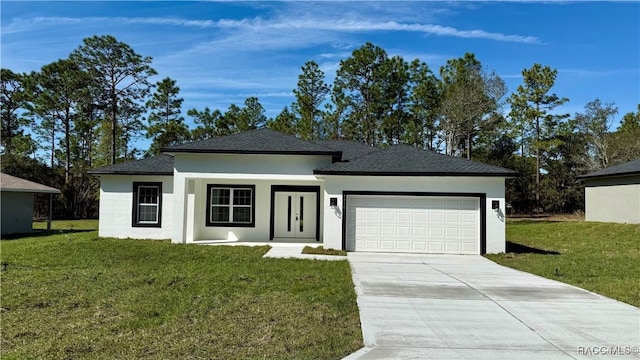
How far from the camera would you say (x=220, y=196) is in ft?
53.4

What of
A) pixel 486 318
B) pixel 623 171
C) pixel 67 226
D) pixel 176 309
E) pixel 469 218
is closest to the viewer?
pixel 486 318

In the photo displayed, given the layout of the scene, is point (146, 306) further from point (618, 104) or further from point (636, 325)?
point (618, 104)

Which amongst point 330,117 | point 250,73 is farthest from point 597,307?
point 330,117

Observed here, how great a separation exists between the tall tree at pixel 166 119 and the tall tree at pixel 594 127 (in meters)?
36.3

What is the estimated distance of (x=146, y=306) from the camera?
6.49 meters

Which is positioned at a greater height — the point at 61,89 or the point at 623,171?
the point at 61,89

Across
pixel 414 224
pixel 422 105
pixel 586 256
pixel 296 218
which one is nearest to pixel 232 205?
pixel 296 218

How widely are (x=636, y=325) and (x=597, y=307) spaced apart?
100cm

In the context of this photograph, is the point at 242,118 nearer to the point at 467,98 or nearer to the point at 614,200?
the point at 467,98

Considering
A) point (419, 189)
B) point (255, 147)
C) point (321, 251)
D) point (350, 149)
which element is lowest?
point (321, 251)

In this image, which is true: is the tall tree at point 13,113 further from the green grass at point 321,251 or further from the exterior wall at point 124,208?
the green grass at point 321,251

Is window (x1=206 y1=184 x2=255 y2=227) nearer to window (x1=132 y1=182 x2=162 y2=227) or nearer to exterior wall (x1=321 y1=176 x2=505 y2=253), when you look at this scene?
window (x1=132 y1=182 x2=162 y2=227)

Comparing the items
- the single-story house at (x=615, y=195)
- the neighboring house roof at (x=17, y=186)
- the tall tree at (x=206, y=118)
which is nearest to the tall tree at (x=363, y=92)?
the tall tree at (x=206, y=118)

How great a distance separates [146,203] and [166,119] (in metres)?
25.4
